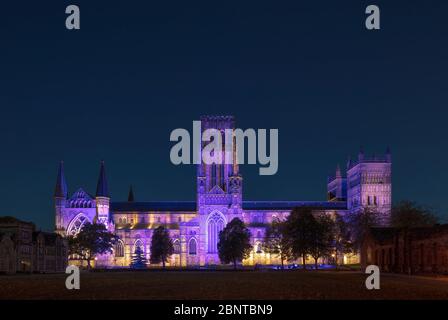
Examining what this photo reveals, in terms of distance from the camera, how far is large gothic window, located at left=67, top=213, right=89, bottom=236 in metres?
175

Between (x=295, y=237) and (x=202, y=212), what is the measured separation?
6309 cm

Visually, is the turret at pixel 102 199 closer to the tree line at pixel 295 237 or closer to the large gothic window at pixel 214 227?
the tree line at pixel 295 237

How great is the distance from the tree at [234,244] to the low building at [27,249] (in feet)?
103

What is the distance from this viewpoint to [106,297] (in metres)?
37.5

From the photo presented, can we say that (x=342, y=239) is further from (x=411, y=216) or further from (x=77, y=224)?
(x=77, y=224)

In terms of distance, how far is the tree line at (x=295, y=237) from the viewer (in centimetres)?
11225

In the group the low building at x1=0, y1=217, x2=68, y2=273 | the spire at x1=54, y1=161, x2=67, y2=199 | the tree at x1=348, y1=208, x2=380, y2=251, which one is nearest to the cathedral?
the spire at x1=54, y1=161, x2=67, y2=199

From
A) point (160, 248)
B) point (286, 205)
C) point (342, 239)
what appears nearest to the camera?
point (342, 239)

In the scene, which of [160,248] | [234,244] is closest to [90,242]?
[160,248]

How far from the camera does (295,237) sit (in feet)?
369

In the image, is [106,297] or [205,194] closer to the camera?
[106,297]
